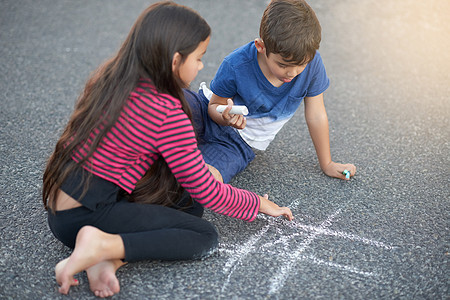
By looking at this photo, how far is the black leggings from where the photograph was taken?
140 cm

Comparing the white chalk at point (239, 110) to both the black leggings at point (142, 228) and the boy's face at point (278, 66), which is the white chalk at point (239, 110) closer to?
the boy's face at point (278, 66)

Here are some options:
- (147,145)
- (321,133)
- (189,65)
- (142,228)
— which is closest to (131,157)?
(147,145)

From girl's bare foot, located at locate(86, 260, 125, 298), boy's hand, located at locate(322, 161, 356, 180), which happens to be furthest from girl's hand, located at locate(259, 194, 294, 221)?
girl's bare foot, located at locate(86, 260, 125, 298)

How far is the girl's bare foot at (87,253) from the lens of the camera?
50.9 inches

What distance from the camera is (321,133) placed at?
6.52 ft

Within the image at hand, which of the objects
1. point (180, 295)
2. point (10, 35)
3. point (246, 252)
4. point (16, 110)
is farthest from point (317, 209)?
point (10, 35)

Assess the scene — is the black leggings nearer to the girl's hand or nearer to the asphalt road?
the asphalt road

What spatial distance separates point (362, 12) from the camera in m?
4.21

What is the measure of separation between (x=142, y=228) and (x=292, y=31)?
854 mm

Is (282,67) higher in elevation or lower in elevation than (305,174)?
higher

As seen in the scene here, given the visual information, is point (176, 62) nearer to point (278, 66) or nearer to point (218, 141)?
point (278, 66)

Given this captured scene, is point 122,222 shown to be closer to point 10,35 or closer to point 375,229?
point 375,229

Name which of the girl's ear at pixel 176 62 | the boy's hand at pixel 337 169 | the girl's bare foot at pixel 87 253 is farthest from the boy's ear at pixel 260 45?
the girl's bare foot at pixel 87 253

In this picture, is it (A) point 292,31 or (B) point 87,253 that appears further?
(A) point 292,31
